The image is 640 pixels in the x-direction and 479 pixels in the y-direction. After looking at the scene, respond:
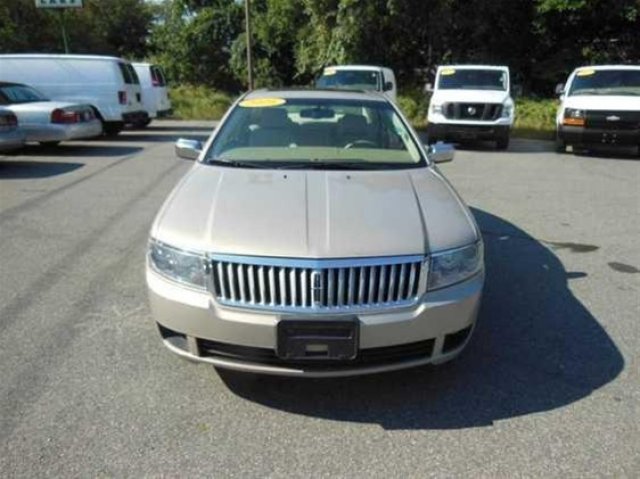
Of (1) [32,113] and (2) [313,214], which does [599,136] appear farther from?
(1) [32,113]

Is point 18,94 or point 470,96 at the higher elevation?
point 18,94

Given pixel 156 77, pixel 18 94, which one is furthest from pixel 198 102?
pixel 18 94

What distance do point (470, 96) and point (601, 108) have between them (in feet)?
9.08

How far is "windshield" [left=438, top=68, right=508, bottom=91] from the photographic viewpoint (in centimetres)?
1464

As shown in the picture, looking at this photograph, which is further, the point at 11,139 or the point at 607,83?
the point at 607,83

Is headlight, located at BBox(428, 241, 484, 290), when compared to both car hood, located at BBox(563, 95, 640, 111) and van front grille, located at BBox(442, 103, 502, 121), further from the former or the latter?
van front grille, located at BBox(442, 103, 502, 121)

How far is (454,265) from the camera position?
3.23 metres

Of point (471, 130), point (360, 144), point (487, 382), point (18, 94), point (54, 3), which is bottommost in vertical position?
point (471, 130)

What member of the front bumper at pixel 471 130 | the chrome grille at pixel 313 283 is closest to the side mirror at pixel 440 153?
the chrome grille at pixel 313 283

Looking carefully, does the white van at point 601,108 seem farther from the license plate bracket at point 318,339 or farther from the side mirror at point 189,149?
the license plate bracket at point 318,339

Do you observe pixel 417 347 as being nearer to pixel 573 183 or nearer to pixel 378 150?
pixel 378 150

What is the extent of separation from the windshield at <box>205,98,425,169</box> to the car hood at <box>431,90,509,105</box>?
9.28 m

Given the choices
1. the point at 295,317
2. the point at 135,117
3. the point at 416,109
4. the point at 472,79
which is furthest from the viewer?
the point at 416,109

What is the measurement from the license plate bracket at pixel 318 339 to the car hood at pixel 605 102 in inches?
443
